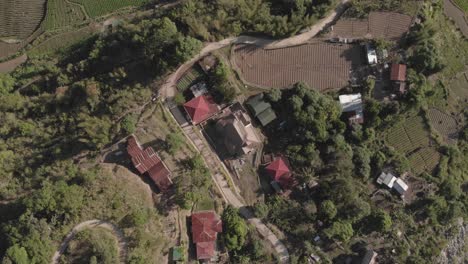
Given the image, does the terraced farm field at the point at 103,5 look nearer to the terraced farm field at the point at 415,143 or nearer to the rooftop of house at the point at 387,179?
the terraced farm field at the point at 415,143

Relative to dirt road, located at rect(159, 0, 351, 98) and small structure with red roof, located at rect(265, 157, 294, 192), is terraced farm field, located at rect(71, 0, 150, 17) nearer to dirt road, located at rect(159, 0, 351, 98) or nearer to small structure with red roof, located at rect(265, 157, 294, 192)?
dirt road, located at rect(159, 0, 351, 98)

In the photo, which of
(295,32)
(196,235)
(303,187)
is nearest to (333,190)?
(303,187)

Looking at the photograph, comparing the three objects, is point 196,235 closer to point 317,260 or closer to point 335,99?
point 317,260

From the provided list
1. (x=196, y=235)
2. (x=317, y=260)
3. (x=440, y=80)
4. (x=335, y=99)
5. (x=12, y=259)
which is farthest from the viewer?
(x=440, y=80)

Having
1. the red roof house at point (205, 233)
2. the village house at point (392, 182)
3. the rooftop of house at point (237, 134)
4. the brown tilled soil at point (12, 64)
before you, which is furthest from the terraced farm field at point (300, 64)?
the brown tilled soil at point (12, 64)

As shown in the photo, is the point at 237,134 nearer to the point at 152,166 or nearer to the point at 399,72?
the point at 152,166

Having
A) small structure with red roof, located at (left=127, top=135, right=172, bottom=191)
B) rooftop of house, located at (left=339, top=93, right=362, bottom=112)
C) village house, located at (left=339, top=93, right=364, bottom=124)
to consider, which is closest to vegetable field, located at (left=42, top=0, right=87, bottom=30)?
small structure with red roof, located at (left=127, top=135, right=172, bottom=191)
